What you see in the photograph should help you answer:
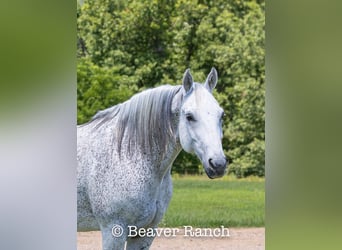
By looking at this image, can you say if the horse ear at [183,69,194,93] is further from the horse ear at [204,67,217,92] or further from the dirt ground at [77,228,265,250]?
the dirt ground at [77,228,265,250]

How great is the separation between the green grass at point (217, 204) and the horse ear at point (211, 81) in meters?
0.67

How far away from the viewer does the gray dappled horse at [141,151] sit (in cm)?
352

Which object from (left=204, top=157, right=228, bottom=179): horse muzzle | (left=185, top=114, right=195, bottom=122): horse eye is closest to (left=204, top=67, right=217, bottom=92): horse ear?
(left=185, top=114, right=195, bottom=122): horse eye

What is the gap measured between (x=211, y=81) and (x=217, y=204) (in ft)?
3.10

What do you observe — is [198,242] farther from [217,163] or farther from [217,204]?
[217,163]

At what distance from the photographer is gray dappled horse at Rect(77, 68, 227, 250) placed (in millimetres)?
3518

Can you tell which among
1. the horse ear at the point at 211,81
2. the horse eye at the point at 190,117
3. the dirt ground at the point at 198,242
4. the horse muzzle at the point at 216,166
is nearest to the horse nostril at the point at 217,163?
the horse muzzle at the point at 216,166

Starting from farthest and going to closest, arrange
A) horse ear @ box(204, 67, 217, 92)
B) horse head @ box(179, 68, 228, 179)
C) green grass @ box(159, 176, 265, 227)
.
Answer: green grass @ box(159, 176, 265, 227)
horse ear @ box(204, 67, 217, 92)
horse head @ box(179, 68, 228, 179)

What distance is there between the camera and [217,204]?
Answer: 3986mm
